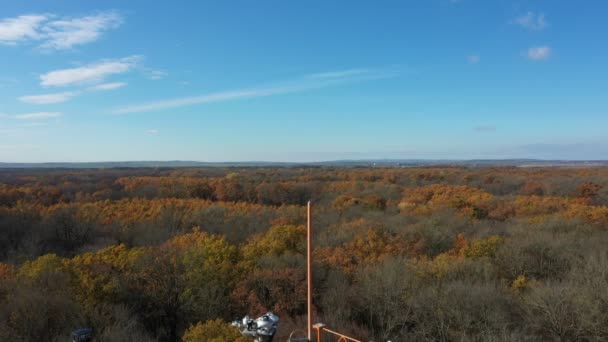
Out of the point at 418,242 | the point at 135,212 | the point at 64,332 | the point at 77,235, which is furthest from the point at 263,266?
the point at 135,212

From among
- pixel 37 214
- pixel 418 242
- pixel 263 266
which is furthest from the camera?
pixel 37 214

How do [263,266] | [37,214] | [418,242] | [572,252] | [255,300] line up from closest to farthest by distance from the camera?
[255,300]
[263,266]
[572,252]
[418,242]
[37,214]

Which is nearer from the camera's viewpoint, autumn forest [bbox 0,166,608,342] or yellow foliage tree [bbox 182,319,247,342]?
yellow foliage tree [bbox 182,319,247,342]

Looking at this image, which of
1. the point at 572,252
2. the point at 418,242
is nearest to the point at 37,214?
the point at 418,242

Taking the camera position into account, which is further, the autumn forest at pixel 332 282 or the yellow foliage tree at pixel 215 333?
the autumn forest at pixel 332 282

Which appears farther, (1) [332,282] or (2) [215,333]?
(1) [332,282]

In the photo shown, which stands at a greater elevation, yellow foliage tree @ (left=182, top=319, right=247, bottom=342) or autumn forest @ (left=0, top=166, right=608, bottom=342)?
yellow foliage tree @ (left=182, top=319, right=247, bottom=342)

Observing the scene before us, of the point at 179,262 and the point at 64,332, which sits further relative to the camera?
the point at 179,262

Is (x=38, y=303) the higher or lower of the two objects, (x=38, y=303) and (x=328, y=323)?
the higher

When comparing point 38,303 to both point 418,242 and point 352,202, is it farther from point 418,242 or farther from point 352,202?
point 352,202

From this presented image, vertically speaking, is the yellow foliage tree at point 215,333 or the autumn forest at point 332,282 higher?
the yellow foliage tree at point 215,333

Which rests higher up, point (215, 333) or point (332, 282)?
point (215, 333)
